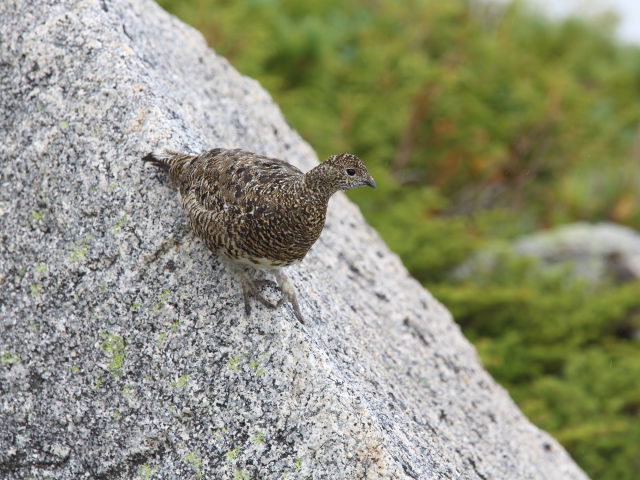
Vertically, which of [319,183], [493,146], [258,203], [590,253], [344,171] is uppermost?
[493,146]

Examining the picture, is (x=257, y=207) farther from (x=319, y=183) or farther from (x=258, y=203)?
(x=319, y=183)

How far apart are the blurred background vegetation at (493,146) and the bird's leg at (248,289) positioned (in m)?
3.33

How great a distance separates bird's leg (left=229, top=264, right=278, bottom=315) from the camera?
323cm

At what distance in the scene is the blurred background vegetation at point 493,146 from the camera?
696 centimetres

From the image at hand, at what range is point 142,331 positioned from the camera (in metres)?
3.28

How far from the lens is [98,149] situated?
3559 millimetres

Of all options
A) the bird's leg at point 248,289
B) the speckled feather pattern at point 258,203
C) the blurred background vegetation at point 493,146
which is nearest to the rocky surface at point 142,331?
the bird's leg at point 248,289

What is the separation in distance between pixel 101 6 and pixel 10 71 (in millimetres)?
537

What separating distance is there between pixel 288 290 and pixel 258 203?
0.38 meters

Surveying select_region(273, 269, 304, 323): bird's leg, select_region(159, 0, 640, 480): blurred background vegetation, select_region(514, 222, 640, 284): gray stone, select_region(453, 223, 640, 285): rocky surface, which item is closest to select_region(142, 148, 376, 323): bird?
select_region(273, 269, 304, 323): bird's leg

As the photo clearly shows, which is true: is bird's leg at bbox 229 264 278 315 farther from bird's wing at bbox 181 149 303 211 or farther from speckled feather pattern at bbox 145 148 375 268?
bird's wing at bbox 181 149 303 211

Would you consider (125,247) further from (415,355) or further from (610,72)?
(610,72)

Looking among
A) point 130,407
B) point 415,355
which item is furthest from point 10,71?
point 415,355

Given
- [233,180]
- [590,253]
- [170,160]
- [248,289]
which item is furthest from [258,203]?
[590,253]
